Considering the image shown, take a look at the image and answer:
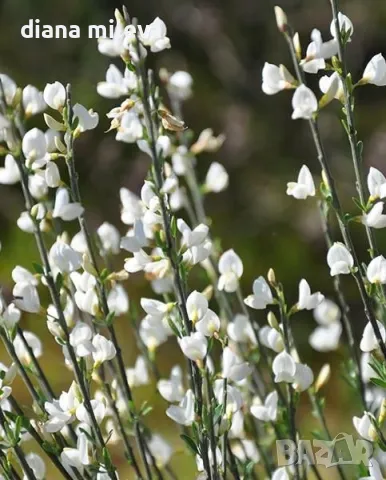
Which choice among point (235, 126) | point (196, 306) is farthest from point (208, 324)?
point (235, 126)

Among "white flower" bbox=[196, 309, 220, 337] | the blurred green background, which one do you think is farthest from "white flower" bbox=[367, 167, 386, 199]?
the blurred green background

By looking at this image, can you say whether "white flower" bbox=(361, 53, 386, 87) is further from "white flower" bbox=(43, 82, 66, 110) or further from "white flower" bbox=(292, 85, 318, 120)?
"white flower" bbox=(43, 82, 66, 110)

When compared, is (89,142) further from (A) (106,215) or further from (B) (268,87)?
(B) (268,87)

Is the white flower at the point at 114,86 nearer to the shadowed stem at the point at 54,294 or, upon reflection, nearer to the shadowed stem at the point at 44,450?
the shadowed stem at the point at 54,294

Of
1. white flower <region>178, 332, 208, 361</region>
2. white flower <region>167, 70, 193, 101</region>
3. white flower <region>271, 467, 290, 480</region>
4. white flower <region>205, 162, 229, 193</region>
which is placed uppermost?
white flower <region>167, 70, 193, 101</region>

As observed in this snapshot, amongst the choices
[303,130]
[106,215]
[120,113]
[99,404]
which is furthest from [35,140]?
[303,130]
